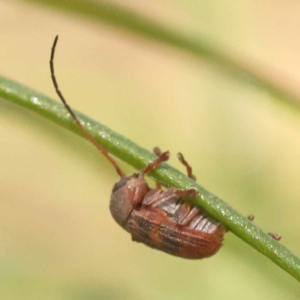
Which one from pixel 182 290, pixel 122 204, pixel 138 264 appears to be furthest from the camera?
pixel 138 264

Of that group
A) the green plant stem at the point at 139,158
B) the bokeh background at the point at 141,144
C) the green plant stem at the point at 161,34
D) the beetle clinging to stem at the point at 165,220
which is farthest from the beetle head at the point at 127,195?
the bokeh background at the point at 141,144

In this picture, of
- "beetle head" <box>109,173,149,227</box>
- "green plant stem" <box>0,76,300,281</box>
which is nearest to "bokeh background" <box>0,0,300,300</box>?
"beetle head" <box>109,173,149,227</box>

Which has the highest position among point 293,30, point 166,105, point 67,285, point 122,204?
point 293,30

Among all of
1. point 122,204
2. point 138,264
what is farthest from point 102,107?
point 122,204

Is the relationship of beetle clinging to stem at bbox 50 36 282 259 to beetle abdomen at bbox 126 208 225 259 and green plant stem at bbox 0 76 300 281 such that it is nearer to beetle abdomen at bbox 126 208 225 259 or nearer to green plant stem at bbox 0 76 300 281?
beetle abdomen at bbox 126 208 225 259

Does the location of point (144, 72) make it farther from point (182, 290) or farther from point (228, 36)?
point (182, 290)

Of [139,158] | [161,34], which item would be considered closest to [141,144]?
[161,34]
